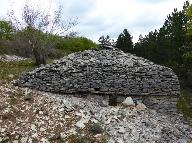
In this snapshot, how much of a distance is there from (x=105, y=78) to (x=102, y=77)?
0.14 metres

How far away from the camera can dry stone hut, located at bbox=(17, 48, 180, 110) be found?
1977 centimetres

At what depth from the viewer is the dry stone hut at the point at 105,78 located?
64.8 feet

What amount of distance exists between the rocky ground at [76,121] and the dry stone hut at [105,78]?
48 centimetres

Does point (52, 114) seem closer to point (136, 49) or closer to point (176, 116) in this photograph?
point (176, 116)

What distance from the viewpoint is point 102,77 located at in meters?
20.1

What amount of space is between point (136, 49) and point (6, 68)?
13.8m

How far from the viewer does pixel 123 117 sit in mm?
18469

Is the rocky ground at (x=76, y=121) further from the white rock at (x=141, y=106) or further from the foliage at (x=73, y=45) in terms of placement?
the foliage at (x=73, y=45)

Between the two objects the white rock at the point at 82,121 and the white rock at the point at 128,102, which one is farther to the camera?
the white rock at the point at 128,102

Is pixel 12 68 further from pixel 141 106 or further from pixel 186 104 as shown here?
pixel 186 104

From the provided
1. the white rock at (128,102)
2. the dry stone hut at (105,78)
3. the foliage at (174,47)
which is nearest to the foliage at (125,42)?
the foliage at (174,47)

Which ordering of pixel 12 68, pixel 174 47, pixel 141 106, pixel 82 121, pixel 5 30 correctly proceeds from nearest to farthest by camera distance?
1. pixel 82 121
2. pixel 141 106
3. pixel 12 68
4. pixel 174 47
5. pixel 5 30

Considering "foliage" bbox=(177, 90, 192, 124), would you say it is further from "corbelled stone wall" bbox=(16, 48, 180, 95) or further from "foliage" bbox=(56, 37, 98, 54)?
"foliage" bbox=(56, 37, 98, 54)

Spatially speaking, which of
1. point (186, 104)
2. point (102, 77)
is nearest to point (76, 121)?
point (102, 77)
